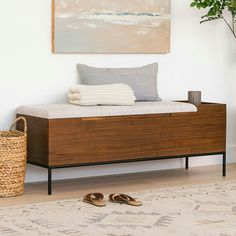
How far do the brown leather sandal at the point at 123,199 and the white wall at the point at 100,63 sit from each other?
902 mm

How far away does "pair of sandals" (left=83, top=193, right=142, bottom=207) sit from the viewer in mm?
4375

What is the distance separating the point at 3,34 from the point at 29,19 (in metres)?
0.23

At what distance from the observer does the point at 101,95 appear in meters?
4.92

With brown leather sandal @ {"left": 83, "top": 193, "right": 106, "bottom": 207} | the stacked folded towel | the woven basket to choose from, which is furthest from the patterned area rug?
the stacked folded towel

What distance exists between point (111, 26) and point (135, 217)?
1.86m

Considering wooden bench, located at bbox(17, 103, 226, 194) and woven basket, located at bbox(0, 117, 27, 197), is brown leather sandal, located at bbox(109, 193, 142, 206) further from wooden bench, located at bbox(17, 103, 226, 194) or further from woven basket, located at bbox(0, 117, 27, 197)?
woven basket, located at bbox(0, 117, 27, 197)

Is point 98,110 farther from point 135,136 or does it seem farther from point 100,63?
point 100,63

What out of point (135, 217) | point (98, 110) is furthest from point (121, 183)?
point (135, 217)

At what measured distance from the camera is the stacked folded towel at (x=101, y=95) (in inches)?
192

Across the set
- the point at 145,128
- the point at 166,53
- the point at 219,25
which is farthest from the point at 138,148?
the point at 219,25

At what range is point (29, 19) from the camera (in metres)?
5.05

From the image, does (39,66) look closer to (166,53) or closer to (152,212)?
(166,53)

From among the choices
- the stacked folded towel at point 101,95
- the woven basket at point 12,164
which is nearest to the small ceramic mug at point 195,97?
the stacked folded towel at point 101,95

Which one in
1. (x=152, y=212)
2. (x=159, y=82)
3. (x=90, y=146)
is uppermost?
(x=159, y=82)
